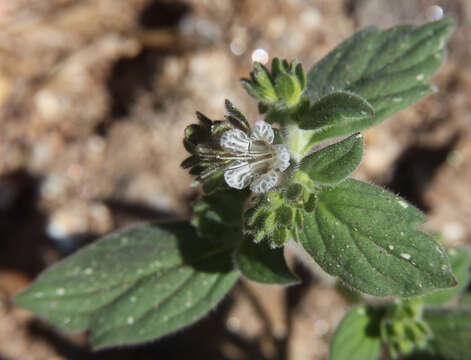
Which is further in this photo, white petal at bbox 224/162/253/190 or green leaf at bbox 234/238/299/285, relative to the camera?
green leaf at bbox 234/238/299/285

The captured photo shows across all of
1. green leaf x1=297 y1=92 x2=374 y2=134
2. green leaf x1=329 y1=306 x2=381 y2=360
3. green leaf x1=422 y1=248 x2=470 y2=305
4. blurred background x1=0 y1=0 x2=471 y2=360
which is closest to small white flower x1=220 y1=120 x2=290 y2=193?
green leaf x1=297 y1=92 x2=374 y2=134

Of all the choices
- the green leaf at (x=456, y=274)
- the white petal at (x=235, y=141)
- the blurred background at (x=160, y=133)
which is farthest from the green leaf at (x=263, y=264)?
the blurred background at (x=160, y=133)

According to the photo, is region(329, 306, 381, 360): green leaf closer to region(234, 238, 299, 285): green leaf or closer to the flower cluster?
region(234, 238, 299, 285): green leaf

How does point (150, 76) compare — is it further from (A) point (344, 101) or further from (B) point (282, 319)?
(A) point (344, 101)

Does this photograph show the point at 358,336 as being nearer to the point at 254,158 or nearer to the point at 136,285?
the point at 136,285

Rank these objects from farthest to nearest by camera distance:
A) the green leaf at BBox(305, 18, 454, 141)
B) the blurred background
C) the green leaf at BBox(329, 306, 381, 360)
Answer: the blurred background
the green leaf at BBox(329, 306, 381, 360)
the green leaf at BBox(305, 18, 454, 141)

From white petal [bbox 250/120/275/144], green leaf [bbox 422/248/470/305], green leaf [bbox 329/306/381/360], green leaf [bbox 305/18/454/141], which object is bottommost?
green leaf [bbox 422/248/470/305]

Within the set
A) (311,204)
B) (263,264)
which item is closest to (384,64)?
(311,204)
